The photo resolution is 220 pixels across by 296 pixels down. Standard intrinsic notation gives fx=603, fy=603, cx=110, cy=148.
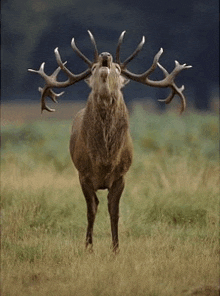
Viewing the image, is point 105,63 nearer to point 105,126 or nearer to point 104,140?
point 105,126

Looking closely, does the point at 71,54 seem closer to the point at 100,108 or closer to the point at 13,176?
the point at 13,176

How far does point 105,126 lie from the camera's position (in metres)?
7.15

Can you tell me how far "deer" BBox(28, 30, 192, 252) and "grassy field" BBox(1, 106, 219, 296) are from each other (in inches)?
29.4

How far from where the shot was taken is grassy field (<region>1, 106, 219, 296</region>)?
248 inches

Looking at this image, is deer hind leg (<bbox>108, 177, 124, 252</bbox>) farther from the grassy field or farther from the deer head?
the deer head

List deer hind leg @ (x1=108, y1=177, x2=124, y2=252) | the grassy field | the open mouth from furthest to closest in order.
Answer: deer hind leg @ (x1=108, y1=177, x2=124, y2=252), the open mouth, the grassy field

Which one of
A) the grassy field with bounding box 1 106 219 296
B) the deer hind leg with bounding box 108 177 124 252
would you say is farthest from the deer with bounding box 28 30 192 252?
the grassy field with bounding box 1 106 219 296

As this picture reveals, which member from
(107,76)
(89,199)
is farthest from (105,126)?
(89,199)

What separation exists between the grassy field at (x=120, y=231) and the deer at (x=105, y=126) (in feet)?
2.45

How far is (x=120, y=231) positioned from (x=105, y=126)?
240 cm

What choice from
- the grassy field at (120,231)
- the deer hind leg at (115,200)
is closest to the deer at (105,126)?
the deer hind leg at (115,200)

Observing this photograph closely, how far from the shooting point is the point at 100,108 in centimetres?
704

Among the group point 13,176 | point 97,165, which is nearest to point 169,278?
point 97,165

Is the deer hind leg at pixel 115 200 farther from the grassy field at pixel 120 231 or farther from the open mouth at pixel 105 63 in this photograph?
the open mouth at pixel 105 63
